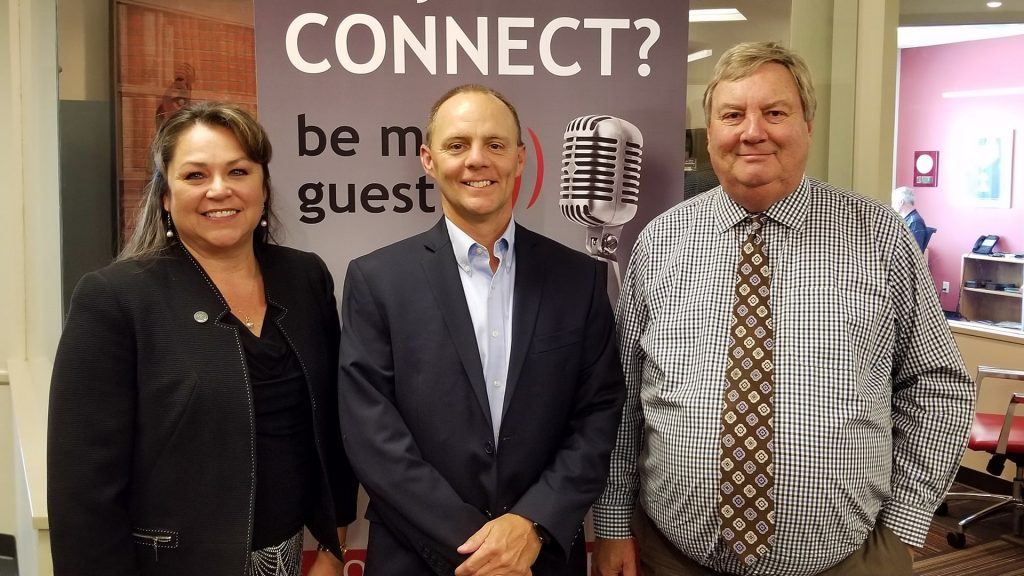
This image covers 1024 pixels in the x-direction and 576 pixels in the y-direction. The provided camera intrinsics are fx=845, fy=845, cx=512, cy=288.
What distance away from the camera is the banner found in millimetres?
2473

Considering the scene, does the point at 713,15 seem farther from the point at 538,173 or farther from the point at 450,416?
the point at 450,416

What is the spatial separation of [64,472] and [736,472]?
1.44 meters

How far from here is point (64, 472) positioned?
5.65ft

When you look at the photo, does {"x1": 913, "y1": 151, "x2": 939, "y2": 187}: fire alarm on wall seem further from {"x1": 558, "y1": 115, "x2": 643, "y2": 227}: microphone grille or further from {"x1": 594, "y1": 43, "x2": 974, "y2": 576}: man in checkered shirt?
{"x1": 594, "y1": 43, "x2": 974, "y2": 576}: man in checkered shirt

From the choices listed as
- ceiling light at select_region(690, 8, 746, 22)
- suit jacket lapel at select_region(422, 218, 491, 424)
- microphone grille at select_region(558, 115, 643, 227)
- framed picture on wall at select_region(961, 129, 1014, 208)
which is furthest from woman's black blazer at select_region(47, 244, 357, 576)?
framed picture on wall at select_region(961, 129, 1014, 208)

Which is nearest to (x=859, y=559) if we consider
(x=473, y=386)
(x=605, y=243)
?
(x=473, y=386)

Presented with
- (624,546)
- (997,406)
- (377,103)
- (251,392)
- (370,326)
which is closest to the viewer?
(251,392)

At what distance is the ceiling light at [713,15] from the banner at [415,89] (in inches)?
6.2

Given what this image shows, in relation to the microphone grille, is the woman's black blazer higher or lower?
lower

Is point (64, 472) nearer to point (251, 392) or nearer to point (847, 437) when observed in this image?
point (251, 392)

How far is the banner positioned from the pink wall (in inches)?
197

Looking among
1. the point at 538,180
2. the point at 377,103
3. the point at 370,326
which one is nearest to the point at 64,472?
the point at 370,326

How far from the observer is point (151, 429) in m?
1.78

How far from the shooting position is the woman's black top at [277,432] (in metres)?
1.89
